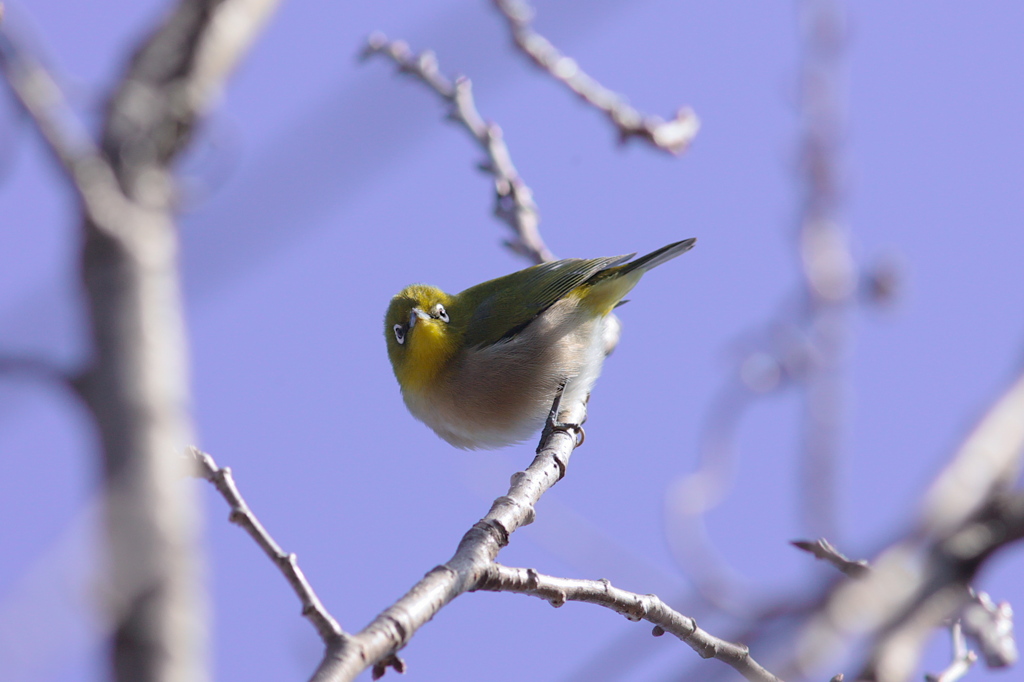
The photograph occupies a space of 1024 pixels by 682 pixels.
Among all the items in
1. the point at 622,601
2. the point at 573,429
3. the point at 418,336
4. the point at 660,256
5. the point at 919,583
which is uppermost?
the point at 418,336

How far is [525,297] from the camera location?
689 cm

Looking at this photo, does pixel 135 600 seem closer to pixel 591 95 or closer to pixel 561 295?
pixel 591 95

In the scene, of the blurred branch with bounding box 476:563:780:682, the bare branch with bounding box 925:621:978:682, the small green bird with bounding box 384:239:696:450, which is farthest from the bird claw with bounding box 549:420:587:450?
the bare branch with bounding box 925:621:978:682

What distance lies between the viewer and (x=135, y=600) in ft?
3.31

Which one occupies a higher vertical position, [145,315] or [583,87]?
[583,87]

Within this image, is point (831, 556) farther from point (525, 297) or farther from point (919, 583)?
point (525, 297)

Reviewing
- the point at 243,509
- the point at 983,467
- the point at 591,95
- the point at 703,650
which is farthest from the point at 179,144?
the point at 591,95

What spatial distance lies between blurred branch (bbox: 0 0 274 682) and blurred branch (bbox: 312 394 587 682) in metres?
1.05

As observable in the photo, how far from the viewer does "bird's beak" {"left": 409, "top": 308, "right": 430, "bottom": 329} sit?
6695 mm

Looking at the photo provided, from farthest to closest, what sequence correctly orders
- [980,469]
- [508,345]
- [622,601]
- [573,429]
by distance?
[508,345], [573,429], [622,601], [980,469]

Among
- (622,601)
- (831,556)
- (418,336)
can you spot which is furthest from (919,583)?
(418,336)

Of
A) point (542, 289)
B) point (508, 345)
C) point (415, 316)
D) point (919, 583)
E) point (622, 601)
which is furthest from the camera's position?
point (542, 289)

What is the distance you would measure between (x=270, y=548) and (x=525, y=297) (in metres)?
4.67

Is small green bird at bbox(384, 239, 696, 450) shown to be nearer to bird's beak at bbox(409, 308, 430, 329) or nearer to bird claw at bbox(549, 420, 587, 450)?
bird's beak at bbox(409, 308, 430, 329)
